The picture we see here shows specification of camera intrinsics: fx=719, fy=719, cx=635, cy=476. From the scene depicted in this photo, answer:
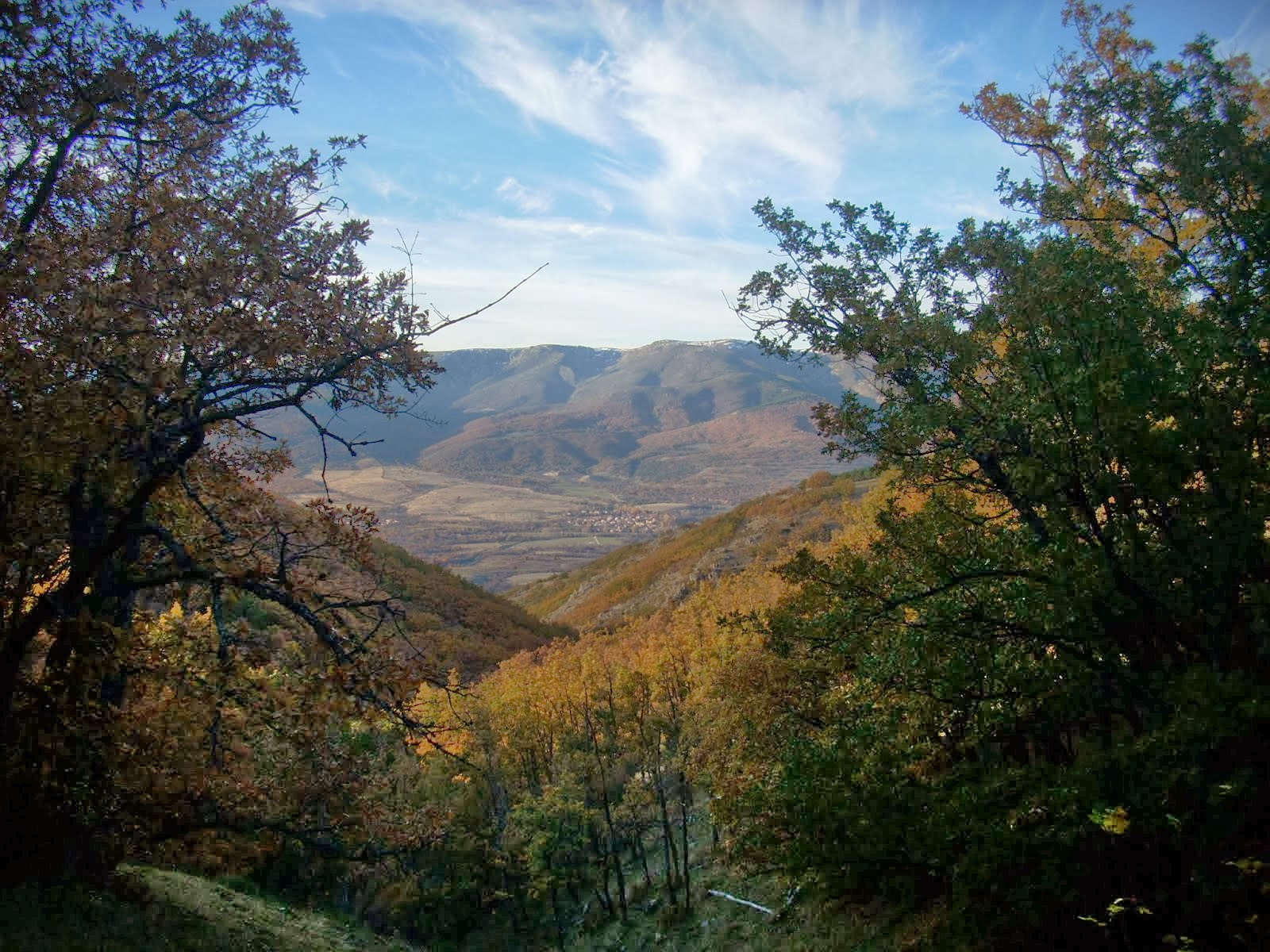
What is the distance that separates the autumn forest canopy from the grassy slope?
45 cm

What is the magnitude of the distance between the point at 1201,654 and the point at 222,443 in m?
12.0

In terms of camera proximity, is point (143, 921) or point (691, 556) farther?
point (691, 556)

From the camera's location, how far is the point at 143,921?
7848mm

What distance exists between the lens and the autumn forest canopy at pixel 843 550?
21.0 feet

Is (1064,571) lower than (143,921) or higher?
higher

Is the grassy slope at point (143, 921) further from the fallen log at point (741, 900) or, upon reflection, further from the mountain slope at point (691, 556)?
the mountain slope at point (691, 556)

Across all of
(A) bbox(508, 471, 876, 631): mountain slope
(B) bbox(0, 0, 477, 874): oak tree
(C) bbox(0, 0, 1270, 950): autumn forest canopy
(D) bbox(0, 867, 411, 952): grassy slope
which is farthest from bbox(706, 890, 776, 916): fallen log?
(A) bbox(508, 471, 876, 631): mountain slope

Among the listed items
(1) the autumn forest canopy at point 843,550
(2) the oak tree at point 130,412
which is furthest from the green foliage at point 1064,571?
(2) the oak tree at point 130,412

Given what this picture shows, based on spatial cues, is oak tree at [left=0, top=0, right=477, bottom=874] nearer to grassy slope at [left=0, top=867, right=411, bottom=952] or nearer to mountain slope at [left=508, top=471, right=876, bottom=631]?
grassy slope at [left=0, top=867, right=411, bottom=952]

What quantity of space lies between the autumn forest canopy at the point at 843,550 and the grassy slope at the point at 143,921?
453 millimetres

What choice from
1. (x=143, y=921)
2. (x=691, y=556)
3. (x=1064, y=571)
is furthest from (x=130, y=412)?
(x=691, y=556)

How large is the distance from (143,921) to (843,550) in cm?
1048

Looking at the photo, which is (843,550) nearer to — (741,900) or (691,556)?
(741,900)

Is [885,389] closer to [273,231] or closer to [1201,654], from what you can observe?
[1201,654]
